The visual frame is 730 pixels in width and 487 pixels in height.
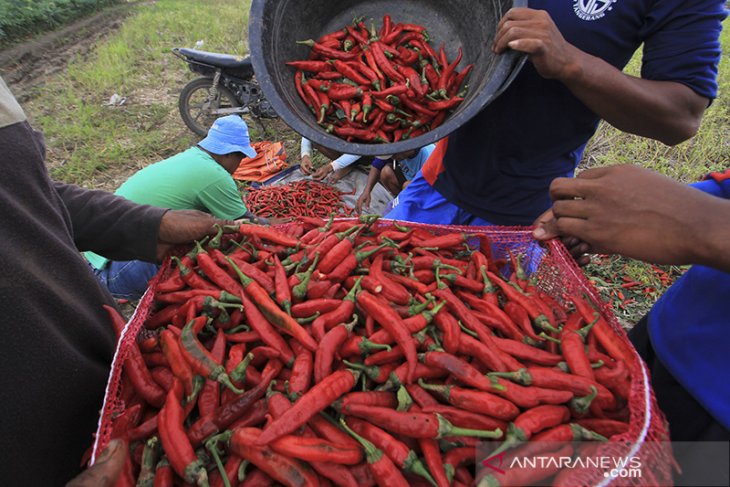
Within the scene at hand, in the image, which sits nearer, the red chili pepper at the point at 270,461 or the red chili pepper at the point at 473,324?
the red chili pepper at the point at 270,461

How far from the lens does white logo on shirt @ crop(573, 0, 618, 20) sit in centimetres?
204

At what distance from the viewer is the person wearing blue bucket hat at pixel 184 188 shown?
13.4ft

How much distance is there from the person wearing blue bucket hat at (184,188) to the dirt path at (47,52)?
7.37 meters

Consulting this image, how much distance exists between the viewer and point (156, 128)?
27.6 ft

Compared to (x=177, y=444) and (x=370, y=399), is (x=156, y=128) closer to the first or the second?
(x=177, y=444)

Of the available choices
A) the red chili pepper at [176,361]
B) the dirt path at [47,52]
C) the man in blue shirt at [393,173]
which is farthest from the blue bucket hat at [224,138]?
the dirt path at [47,52]

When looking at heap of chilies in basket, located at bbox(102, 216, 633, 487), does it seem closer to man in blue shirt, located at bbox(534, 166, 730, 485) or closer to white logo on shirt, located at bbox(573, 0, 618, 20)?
man in blue shirt, located at bbox(534, 166, 730, 485)

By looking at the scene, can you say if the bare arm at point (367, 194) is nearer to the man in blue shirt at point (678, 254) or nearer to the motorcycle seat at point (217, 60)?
the motorcycle seat at point (217, 60)

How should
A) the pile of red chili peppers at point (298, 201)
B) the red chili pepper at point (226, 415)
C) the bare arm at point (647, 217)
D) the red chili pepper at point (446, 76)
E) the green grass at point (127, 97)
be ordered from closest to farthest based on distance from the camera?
the bare arm at point (647, 217) < the red chili pepper at point (226, 415) < the red chili pepper at point (446, 76) < the pile of red chili peppers at point (298, 201) < the green grass at point (127, 97)

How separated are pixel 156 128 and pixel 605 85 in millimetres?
8663

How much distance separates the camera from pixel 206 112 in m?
8.21

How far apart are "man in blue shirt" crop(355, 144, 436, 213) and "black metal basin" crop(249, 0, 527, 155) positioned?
2.77m

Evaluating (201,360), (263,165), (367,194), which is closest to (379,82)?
(201,360)

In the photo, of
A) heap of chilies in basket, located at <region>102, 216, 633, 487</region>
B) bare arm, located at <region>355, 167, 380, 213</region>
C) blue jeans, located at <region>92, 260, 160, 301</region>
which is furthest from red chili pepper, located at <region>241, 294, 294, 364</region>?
bare arm, located at <region>355, 167, 380, 213</region>
